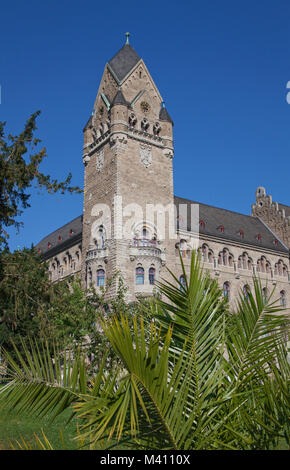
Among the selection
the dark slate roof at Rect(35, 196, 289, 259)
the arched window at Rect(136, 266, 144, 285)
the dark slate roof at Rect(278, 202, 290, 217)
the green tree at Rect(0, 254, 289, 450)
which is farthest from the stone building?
the green tree at Rect(0, 254, 289, 450)

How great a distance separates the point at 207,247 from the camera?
133 feet

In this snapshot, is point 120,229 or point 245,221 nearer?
point 120,229

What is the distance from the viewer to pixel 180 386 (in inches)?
145

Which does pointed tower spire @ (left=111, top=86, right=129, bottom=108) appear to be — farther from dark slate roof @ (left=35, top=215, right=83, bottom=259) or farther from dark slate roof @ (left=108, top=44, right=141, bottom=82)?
dark slate roof @ (left=35, top=215, right=83, bottom=259)

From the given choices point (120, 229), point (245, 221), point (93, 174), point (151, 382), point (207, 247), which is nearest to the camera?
point (151, 382)

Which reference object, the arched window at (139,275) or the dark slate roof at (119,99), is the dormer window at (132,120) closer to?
the dark slate roof at (119,99)

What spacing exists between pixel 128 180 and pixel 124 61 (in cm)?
1182

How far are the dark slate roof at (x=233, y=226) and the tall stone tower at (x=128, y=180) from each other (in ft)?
19.8

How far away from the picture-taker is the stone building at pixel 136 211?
32.4 meters

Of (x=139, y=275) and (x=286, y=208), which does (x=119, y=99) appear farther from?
(x=286, y=208)

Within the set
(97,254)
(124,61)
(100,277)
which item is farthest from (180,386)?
(124,61)
